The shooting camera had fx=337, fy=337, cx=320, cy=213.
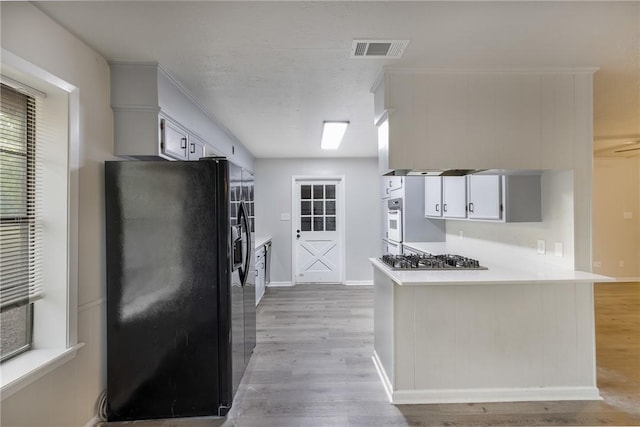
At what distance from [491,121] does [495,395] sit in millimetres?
1932

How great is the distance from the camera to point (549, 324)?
2.37 m

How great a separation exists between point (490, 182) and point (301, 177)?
148 inches

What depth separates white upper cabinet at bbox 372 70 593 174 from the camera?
7.82 feet

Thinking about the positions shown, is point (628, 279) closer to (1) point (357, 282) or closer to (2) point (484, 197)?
(1) point (357, 282)

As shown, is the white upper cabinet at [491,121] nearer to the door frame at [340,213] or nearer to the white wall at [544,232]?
the white wall at [544,232]

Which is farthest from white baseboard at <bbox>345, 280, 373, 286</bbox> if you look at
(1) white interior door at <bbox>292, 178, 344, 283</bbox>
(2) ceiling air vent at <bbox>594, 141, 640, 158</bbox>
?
(2) ceiling air vent at <bbox>594, 141, 640, 158</bbox>

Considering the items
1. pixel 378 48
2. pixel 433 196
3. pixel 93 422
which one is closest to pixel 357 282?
pixel 433 196

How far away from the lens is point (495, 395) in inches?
92.7

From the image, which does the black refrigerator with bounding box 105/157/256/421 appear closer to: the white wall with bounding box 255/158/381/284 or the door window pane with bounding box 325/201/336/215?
the white wall with bounding box 255/158/381/284

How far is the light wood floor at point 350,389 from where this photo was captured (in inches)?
85.5

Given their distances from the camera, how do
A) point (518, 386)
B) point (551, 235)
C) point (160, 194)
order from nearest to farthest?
point (160, 194) → point (518, 386) → point (551, 235)

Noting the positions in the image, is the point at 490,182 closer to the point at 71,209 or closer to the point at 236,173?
the point at 236,173

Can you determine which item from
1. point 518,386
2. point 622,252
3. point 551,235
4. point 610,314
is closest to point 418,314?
point 518,386

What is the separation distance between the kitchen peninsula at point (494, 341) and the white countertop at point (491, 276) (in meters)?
0.04
